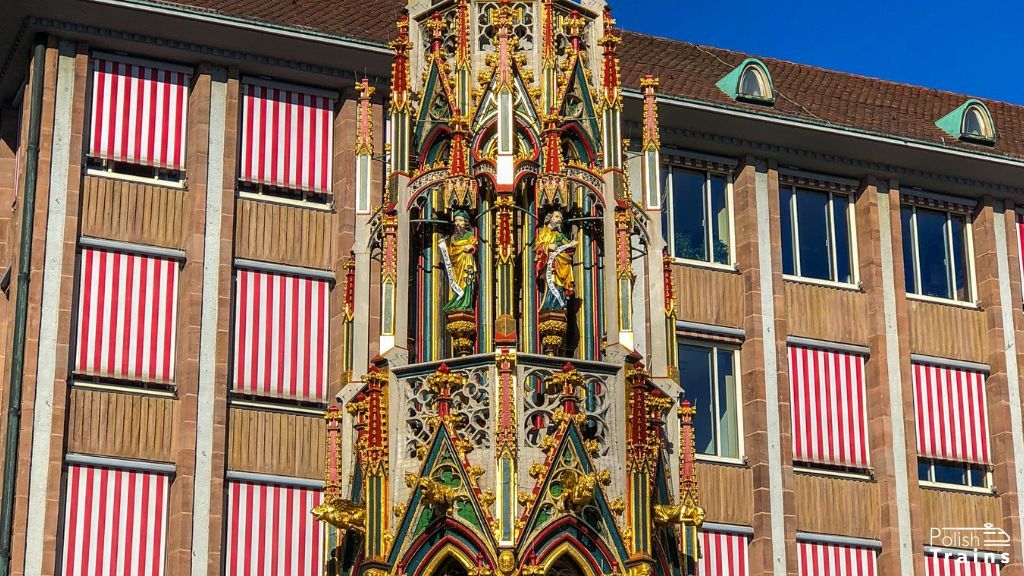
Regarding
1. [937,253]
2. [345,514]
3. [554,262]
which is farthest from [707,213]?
[345,514]

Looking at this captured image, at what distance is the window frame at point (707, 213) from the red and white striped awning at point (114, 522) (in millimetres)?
11454

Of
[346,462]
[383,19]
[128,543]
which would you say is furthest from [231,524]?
[383,19]

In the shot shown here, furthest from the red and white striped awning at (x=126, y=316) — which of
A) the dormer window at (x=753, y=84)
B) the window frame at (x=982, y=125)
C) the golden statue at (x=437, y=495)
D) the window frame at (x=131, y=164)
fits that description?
the window frame at (x=982, y=125)

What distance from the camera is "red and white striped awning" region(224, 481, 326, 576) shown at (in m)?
37.0

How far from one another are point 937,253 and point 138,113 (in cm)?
1688

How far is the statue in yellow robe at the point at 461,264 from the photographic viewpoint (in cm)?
2884

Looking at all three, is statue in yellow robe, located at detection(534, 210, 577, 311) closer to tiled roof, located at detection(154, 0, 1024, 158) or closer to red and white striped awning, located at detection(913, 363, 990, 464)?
tiled roof, located at detection(154, 0, 1024, 158)

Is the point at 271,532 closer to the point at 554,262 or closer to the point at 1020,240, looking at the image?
the point at 554,262

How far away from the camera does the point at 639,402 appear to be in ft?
91.7

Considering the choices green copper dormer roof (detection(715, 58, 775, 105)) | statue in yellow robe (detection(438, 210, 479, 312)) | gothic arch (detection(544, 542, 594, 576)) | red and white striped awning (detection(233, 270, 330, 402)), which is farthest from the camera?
green copper dormer roof (detection(715, 58, 775, 105))

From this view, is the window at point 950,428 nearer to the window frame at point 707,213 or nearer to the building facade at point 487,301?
the building facade at point 487,301

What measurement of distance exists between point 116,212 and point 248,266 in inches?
99.3

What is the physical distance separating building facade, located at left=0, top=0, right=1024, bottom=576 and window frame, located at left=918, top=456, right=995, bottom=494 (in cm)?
10

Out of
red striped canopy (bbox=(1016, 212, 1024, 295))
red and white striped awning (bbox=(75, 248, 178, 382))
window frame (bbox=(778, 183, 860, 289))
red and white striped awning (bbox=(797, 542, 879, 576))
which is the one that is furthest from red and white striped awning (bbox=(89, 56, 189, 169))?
red striped canopy (bbox=(1016, 212, 1024, 295))
